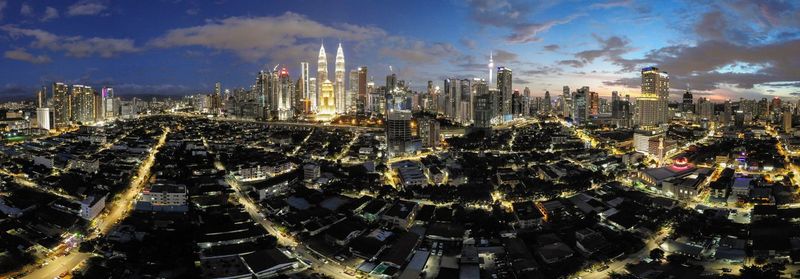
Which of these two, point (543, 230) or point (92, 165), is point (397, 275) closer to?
point (543, 230)

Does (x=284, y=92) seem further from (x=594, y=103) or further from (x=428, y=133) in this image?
(x=594, y=103)

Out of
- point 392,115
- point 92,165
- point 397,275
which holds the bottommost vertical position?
point 397,275

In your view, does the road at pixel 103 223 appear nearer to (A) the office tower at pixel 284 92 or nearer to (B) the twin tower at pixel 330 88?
(B) the twin tower at pixel 330 88

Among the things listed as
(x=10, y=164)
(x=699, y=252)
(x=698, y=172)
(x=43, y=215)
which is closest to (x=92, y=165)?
(x=10, y=164)

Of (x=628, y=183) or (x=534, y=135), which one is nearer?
(x=628, y=183)

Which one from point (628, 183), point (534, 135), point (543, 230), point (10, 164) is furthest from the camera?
point (534, 135)

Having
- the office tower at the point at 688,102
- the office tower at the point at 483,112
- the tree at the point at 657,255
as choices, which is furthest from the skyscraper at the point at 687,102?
the tree at the point at 657,255

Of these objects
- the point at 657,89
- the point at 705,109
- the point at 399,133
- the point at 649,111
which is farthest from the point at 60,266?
the point at 705,109

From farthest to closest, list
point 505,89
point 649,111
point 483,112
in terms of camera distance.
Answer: point 505,89 → point 649,111 → point 483,112
